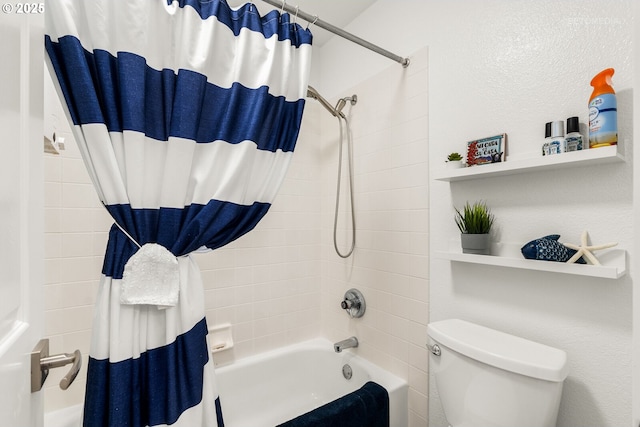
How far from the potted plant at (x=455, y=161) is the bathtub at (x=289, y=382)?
1.04m

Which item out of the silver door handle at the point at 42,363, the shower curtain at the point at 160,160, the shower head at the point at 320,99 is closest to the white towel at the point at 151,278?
the shower curtain at the point at 160,160

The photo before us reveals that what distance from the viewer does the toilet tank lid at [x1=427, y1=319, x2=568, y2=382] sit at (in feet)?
2.89

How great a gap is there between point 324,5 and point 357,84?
1.51 ft

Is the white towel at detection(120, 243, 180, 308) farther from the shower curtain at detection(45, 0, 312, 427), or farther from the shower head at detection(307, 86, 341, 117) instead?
the shower head at detection(307, 86, 341, 117)

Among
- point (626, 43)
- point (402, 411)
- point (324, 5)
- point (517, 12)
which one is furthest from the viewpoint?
point (324, 5)

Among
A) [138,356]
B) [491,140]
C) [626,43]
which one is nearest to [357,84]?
[491,140]

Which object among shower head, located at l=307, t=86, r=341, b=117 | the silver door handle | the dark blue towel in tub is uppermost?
shower head, located at l=307, t=86, r=341, b=117

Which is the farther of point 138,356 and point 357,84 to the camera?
point 357,84

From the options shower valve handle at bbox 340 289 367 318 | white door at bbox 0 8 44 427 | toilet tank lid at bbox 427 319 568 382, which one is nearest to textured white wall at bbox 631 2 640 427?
toilet tank lid at bbox 427 319 568 382

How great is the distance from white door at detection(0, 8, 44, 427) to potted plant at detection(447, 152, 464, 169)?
1.23 metres

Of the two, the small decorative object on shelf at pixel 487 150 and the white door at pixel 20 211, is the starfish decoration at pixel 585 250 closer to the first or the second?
the small decorative object on shelf at pixel 487 150

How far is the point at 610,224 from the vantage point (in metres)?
0.92

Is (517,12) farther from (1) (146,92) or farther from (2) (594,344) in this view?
(1) (146,92)

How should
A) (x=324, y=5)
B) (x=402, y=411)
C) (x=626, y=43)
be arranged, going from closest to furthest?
(x=626, y=43) < (x=402, y=411) < (x=324, y=5)
